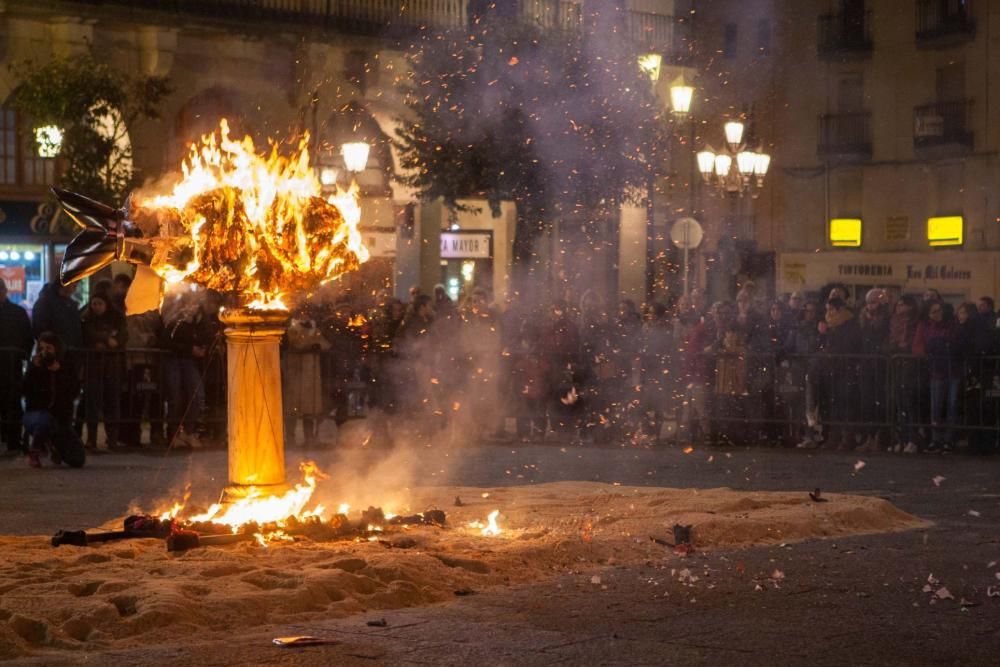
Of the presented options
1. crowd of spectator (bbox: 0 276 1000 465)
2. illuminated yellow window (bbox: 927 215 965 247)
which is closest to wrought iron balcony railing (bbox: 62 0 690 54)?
crowd of spectator (bbox: 0 276 1000 465)

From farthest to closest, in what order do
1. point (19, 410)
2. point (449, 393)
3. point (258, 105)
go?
point (258, 105)
point (449, 393)
point (19, 410)

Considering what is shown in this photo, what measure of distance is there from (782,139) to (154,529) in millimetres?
36491

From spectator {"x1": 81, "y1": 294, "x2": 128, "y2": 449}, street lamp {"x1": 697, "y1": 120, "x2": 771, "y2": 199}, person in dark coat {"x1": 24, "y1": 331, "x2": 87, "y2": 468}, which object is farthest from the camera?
street lamp {"x1": 697, "y1": 120, "x2": 771, "y2": 199}

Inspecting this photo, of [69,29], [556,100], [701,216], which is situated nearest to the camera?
[556,100]

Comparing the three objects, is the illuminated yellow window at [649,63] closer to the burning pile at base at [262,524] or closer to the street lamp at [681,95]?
the street lamp at [681,95]

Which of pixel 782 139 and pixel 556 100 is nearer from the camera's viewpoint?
pixel 556 100

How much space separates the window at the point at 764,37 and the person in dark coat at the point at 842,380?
957 inches

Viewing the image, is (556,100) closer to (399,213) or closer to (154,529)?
(399,213)

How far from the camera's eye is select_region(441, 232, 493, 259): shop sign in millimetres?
32656

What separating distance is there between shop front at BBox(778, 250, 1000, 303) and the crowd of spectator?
20084mm

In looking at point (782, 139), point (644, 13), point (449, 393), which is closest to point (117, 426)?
point (449, 393)

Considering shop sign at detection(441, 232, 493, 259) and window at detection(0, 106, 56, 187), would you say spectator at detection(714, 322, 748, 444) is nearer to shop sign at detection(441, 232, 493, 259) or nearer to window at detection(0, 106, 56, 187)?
→ shop sign at detection(441, 232, 493, 259)

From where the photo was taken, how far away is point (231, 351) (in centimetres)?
1063

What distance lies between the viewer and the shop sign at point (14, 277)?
94.7ft
